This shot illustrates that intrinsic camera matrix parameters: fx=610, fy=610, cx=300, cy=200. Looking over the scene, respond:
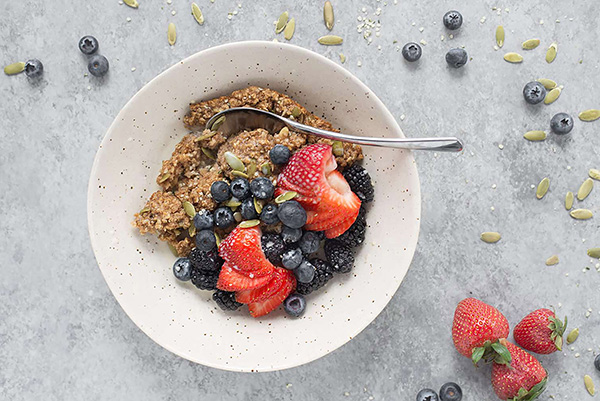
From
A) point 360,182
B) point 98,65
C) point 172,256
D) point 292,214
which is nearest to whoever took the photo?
point 292,214

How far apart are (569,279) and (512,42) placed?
84 cm

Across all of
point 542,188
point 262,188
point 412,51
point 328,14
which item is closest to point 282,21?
point 328,14

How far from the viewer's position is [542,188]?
6.79 feet

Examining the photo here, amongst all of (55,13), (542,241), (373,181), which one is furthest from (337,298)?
(55,13)

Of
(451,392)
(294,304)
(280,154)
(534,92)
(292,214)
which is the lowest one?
(451,392)

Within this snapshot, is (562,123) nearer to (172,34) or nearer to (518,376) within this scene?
(518,376)

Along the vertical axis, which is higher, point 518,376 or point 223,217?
point 223,217

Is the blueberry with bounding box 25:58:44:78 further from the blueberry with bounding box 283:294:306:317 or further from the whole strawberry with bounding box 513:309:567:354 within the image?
the whole strawberry with bounding box 513:309:567:354

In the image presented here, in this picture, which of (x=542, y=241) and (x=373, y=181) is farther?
(x=542, y=241)

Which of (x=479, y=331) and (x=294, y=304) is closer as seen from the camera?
(x=294, y=304)

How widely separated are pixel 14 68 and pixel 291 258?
47.0 inches

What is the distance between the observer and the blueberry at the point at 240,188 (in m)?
1.71

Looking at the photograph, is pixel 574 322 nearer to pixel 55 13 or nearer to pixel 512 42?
pixel 512 42

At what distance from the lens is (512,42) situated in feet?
6.82
